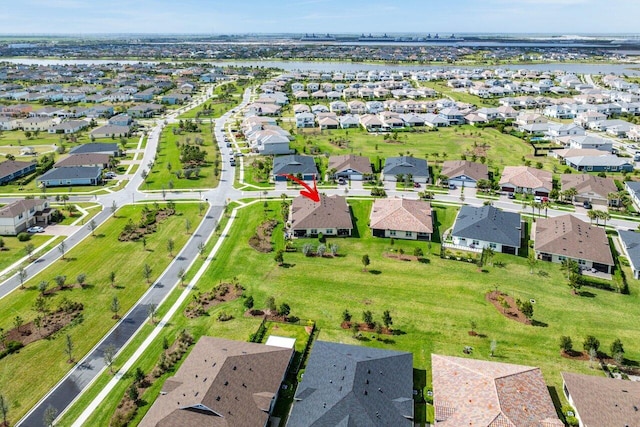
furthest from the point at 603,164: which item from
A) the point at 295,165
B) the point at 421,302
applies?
the point at 421,302

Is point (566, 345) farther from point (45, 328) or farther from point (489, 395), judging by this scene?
point (45, 328)

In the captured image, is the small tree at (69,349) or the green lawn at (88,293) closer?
the green lawn at (88,293)

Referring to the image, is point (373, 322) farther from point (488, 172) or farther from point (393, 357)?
point (488, 172)

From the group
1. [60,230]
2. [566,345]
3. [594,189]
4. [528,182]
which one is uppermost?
[528,182]

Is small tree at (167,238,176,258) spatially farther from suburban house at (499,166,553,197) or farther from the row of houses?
suburban house at (499,166,553,197)

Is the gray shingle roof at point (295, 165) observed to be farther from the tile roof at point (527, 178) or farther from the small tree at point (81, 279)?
the small tree at point (81, 279)

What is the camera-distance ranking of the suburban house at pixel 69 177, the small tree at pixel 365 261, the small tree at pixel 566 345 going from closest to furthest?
the small tree at pixel 566 345 → the small tree at pixel 365 261 → the suburban house at pixel 69 177

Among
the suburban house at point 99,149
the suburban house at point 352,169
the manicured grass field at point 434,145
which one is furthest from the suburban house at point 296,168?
the suburban house at point 99,149
